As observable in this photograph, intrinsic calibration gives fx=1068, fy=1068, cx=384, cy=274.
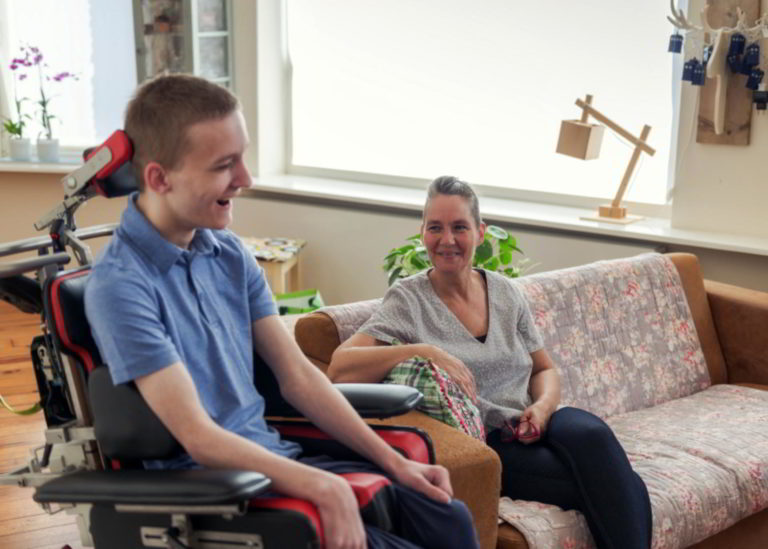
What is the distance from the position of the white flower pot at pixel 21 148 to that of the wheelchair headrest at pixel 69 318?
3.71 m

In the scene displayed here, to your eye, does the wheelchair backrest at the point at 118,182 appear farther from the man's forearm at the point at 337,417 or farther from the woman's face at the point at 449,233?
the woman's face at the point at 449,233

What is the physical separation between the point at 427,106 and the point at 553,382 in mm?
2398

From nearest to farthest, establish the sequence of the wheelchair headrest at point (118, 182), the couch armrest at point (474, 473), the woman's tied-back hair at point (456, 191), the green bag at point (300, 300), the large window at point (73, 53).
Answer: the wheelchair headrest at point (118, 182) → the couch armrest at point (474, 473) → the woman's tied-back hair at point (456, 191) → the green bag at point (300, 300) → the large window at point (73, 53)

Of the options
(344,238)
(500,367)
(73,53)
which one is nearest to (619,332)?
(500,367)

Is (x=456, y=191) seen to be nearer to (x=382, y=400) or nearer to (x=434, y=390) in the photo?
(x=434, y=390)

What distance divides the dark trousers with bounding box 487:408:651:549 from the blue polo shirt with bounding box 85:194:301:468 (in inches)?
26.2

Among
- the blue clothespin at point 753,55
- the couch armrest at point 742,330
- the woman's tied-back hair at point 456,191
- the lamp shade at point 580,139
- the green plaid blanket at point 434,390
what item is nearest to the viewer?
the green plaid blanket at point 434,390

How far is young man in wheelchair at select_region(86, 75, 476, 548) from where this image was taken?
63.6 inches

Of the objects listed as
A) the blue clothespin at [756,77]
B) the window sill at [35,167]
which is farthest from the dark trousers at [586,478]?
the window sill at [35,167]

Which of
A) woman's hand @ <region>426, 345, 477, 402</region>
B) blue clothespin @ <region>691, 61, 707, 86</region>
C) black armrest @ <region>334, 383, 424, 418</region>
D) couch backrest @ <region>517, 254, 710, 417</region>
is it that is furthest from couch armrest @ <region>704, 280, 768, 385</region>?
black armrest @ <region>334, 383, 424, 418</region>

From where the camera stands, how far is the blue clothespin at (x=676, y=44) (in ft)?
12.0

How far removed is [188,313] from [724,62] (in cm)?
250

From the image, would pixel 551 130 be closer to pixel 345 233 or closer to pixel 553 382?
pixel 345 233

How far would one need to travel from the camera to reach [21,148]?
5.19m
